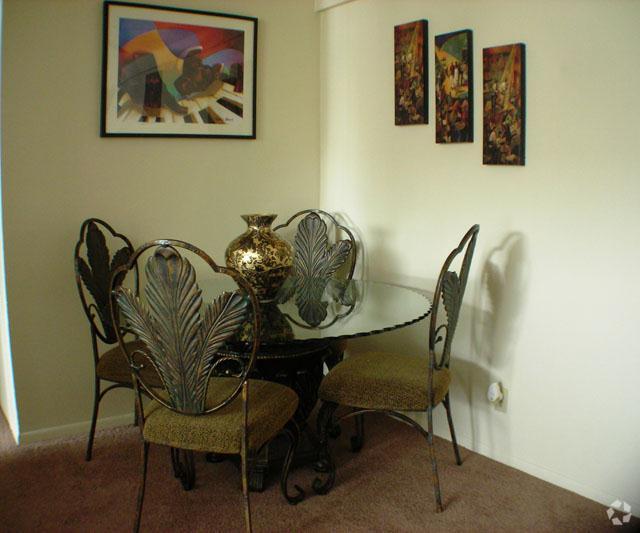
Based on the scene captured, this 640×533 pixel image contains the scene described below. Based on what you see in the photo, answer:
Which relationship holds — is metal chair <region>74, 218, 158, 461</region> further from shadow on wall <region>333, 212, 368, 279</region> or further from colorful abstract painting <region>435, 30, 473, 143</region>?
colorful abstract painting <region>435, 30, 473, 143</region>

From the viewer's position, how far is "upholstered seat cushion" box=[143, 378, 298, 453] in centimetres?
209

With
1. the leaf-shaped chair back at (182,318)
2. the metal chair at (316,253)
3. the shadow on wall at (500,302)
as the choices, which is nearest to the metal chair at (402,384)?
the shadow on wall at (500,302)

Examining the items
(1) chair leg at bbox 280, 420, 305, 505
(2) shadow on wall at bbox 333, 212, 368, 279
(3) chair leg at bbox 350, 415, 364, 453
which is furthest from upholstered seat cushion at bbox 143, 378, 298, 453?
(2) shadow on wall at bbox 333, 212, 368, 279

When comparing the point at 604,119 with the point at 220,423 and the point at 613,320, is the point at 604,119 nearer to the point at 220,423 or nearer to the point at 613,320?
the point at 613,320

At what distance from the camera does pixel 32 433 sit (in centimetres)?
299

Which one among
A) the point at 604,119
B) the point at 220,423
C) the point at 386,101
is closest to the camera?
the point at 220,423

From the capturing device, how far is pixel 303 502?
2.50 meters

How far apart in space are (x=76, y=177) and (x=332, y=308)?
129 cm

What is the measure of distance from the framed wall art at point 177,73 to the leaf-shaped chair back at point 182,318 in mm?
1223

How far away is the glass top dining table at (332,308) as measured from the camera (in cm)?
230

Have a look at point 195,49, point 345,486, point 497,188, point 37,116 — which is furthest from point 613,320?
point 37,116

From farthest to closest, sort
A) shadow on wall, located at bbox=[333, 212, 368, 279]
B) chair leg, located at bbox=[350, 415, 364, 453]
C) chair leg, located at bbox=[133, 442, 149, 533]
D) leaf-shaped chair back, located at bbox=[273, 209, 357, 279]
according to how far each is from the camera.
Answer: shadow on wall, located at bbox=[333, 212, 368, 279]
leaf-shaped chair back, located at bbox=[273, 209, 357, 279]
chair leg, located at bbox=[350, 415, 364, 453]
chair leg, located at bbox=[133, 442, 149, 533]

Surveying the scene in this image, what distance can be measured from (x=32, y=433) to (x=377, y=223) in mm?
1846

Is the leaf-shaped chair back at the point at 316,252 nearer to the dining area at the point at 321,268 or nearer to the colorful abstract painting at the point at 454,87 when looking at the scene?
the dining area at the point at 321,268
